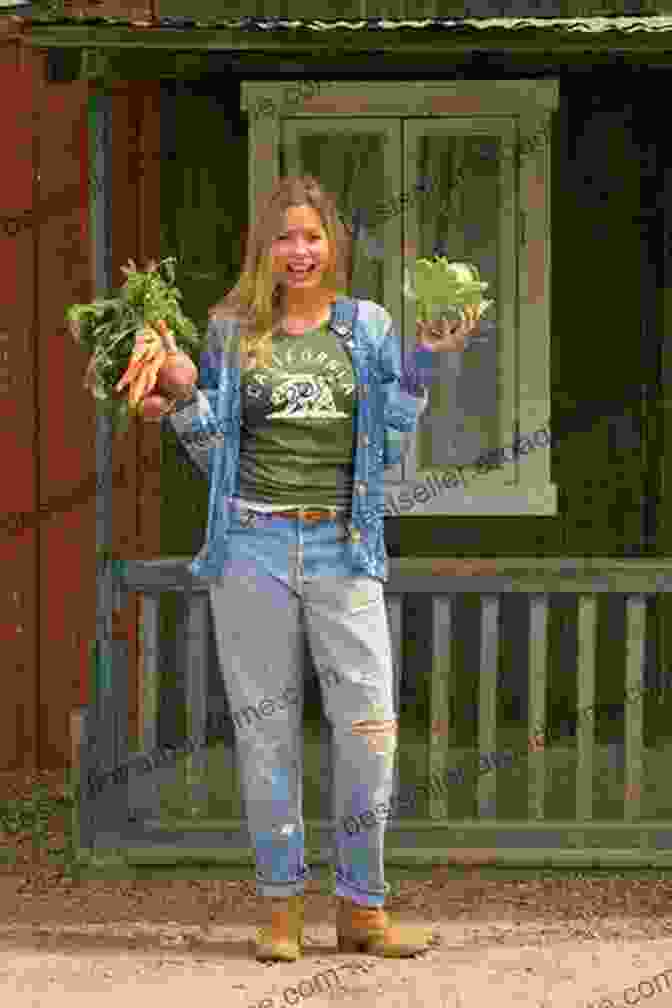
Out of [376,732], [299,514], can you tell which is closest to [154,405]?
[299,514]

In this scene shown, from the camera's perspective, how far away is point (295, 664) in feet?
21.2

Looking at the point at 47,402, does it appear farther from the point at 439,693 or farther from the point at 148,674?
the point at 439,693

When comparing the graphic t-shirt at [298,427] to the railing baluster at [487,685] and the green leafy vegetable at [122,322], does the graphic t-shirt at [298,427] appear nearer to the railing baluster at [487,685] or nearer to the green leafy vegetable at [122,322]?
the green leafy vegetable at [122,322]

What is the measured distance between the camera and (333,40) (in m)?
7.65

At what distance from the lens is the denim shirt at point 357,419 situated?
21.0ft

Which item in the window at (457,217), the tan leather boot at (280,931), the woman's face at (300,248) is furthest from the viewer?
the window at (457,217)

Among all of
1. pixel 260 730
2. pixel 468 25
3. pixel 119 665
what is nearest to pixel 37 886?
pixel 119 665

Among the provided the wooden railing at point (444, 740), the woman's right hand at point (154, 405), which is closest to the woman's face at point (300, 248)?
the woman's right hand at point (154, 405)

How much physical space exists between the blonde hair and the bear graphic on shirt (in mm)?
91

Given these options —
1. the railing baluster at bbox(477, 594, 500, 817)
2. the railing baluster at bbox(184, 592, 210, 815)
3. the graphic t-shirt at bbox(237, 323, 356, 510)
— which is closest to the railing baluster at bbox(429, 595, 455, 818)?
the railing baluster at bbox(477, 594, 500, 817)

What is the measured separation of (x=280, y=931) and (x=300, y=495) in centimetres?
125

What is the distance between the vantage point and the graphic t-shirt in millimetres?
6398

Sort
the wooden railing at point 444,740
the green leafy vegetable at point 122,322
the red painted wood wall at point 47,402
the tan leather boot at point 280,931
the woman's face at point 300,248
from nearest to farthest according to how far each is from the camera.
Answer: the woman's face at point 300,248, the green leafy vegetable at point 122,322, the tan leather boot at point 280,931, the wooden railing at point 444,740, the red painted wood wall at point 47,402

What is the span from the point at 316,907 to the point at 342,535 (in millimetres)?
1602
